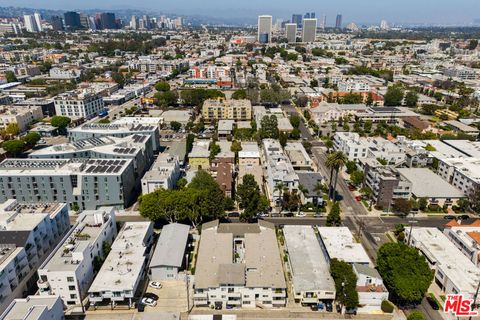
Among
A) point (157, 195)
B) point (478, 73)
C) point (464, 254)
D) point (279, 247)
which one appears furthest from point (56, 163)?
point (478, 73)

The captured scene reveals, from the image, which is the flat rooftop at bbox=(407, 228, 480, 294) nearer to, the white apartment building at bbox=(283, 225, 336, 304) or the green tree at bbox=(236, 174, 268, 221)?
the white apartment building at bbox=(283, 225, 336, 304)

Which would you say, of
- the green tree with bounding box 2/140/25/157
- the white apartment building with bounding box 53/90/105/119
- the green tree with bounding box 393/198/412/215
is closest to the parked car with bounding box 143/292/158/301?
the green tree with bounding box 393/198/412/215

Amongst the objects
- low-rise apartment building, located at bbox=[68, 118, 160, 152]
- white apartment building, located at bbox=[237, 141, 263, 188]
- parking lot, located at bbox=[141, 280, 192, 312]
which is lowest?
parking lot, located at bbox=[141, 280, 192, 312]

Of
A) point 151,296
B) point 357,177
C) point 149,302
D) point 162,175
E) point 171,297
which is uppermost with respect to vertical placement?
point 162,175

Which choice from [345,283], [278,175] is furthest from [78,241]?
[278,175]

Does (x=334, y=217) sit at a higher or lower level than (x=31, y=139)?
lower

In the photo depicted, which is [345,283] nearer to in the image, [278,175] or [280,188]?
[280,188]

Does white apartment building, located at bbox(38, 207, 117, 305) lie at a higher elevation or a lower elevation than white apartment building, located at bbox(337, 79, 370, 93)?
lower
